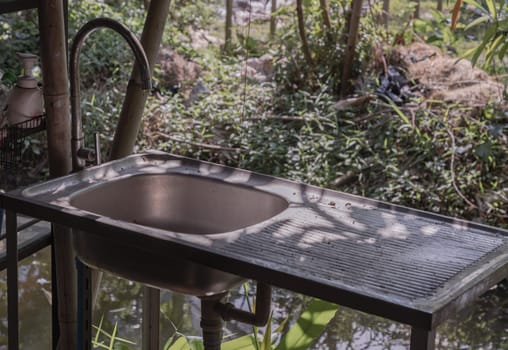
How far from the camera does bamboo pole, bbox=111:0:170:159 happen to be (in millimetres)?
2180

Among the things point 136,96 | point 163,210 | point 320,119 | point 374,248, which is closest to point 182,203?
point 163,210

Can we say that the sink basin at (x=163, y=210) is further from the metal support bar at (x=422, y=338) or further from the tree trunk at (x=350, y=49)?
the tree trunk at (x=350, y=49)

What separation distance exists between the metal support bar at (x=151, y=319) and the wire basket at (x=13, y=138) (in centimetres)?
49

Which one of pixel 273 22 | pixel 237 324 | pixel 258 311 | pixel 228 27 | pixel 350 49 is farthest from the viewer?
pixel 228 27

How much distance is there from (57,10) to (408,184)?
2.33m

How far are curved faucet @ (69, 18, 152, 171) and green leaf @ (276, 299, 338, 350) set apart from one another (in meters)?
0.66

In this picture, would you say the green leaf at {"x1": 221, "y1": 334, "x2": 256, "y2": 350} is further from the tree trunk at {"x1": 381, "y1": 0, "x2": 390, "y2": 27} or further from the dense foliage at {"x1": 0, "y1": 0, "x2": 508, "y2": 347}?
the tree trunk at {"x1": 381, "y1": 0, "x2": 390, "y2": 27}

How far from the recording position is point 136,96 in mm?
2180

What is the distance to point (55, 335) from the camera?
2.32 m

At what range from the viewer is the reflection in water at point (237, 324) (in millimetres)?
3127

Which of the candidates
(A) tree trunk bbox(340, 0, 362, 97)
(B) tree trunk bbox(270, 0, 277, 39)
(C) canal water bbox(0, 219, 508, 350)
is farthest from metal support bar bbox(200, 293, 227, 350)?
(B) tree trunk bbox(270, 0, 277, 39)

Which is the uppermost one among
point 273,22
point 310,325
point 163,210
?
point 273,22

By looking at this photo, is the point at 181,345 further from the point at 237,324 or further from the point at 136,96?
the point at 237,324

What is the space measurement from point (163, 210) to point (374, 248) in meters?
0.66
